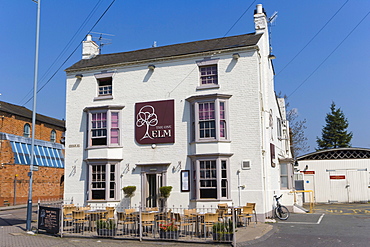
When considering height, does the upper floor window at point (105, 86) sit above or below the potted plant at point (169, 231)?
above

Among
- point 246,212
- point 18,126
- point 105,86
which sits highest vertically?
point 18,126

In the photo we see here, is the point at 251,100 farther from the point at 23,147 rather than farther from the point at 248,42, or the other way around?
the point at 23,147

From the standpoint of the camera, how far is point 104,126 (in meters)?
20.9

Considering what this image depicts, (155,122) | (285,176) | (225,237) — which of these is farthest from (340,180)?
(225,237)

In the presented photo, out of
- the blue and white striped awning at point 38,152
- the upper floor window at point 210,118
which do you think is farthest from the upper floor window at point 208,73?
the blue and white striped awning at point 38,152

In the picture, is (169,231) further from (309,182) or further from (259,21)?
(309,182)

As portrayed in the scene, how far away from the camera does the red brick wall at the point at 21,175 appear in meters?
33.7

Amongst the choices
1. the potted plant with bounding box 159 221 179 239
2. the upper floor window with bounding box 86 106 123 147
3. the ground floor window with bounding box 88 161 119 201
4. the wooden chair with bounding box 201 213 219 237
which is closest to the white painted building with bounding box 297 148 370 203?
the ground floor window with bounding box 88 161 119 201

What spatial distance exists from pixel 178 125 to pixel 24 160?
23033 mm

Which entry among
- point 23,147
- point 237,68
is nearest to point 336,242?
point 237,68

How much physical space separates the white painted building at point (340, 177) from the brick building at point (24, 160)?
21031 mm

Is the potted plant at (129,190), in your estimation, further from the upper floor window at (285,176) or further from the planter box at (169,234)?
the upper floor window at (285,176)

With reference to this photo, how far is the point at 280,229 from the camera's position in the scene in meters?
15.4

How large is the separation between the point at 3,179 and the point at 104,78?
18196mm
